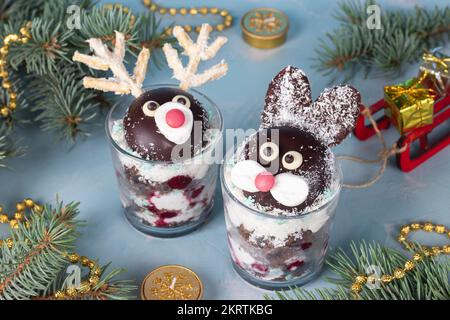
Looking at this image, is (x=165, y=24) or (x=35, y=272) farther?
(x=165, y=24)

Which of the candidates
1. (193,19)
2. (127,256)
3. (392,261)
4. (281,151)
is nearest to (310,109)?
(281,151)

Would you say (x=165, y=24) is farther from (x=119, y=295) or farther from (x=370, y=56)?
(x=119, y=295)

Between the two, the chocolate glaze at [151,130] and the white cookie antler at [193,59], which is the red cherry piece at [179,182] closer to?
the chocolate glaze at [151,130]

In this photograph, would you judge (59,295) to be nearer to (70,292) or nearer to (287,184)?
(70,292)

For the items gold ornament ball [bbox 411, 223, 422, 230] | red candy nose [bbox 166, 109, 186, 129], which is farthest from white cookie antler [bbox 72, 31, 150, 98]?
gold ornament ball [bbox 411, 223, 422, 230]

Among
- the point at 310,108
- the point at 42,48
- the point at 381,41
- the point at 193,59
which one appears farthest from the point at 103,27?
the point at 381,41

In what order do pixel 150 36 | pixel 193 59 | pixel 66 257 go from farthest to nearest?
pixel 150 36
pixel 193 59
pixel 66 257

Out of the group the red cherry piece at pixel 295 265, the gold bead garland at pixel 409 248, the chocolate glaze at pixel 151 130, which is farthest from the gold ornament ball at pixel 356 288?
the chocolate glaze at pixel 151 130
